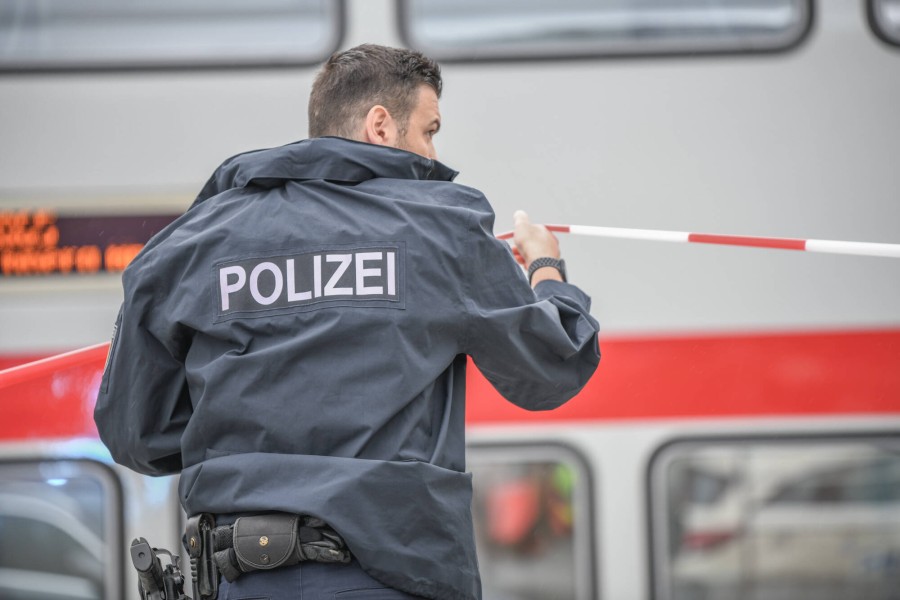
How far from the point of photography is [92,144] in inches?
114

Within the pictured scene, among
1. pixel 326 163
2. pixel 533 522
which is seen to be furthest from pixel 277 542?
pixel 533 522

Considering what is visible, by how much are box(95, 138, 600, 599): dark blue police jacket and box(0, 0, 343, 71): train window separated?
132cm

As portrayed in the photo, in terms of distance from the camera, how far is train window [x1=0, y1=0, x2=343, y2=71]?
9.52ft

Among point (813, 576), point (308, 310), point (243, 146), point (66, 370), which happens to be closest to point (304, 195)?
point (308, 310)

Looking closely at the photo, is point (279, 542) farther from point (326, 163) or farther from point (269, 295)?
point (326, 163)

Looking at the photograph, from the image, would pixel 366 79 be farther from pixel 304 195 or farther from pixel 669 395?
pixel 669 395

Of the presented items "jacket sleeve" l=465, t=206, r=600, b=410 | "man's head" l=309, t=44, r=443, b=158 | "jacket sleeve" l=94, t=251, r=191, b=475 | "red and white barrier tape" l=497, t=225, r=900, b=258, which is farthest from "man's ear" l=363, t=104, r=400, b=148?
"red and white barrier tape" l=497, t=225, r=900, b=258

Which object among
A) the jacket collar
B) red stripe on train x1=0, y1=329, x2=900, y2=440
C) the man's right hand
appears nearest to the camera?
the jacket collar

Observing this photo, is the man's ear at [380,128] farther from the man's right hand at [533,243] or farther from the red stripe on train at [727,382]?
the red stripe on train at [727,382]

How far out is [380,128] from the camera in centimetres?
171

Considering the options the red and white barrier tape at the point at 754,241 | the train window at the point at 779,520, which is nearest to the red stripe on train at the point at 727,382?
the train window at the point at 779,520

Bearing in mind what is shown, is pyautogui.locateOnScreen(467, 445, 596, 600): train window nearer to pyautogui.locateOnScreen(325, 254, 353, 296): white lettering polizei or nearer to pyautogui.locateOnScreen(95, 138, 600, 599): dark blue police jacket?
pyautogui.locateOnScreen(95, 138, 600, 599): dark blue police jacket

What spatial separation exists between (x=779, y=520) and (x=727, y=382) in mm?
429

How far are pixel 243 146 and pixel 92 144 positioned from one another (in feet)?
1.36
